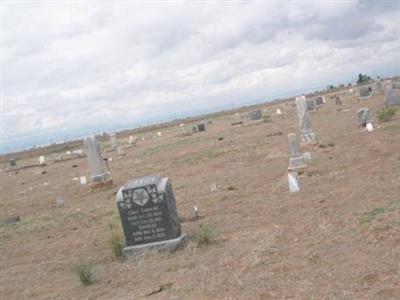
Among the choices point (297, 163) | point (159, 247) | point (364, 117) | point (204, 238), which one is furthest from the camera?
point (364, 117)

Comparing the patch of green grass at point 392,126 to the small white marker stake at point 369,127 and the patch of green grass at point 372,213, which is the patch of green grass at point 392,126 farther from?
the patch of green grass at point 372,213

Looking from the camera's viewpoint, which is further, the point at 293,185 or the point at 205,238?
the point at 293,185

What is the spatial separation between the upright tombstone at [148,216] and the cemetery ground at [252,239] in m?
0.34

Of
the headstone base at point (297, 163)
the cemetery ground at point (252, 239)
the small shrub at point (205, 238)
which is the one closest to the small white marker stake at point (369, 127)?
the cemetery ground at point (252, 239)

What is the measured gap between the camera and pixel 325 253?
26.6 feet

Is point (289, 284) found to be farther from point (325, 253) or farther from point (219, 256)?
point (219, 256)

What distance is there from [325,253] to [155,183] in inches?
138

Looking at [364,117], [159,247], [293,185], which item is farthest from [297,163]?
[364,117]

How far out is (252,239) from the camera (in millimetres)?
9734

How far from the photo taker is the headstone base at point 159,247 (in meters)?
10.0

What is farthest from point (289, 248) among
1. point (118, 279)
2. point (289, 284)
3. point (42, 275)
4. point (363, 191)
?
point (42, 275)

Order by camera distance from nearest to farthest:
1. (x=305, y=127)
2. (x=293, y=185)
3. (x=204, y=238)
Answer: (x=204, y=238) < (x=293, y=185) < (x=305, y=127)

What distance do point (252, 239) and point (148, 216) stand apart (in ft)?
6.37

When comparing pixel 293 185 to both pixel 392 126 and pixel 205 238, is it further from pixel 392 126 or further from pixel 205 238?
pixel 392 126
